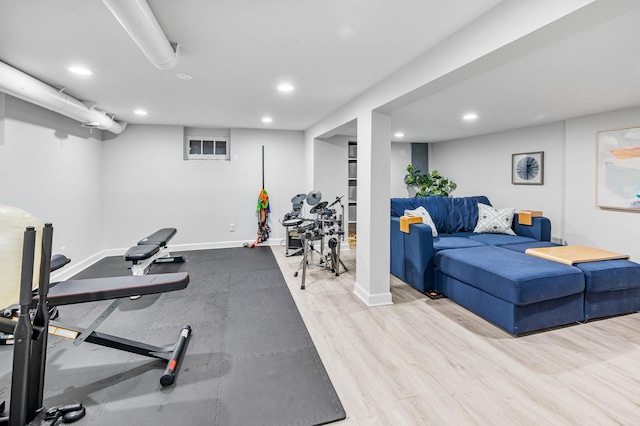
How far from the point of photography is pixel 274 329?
104 inches

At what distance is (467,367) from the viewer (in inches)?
82.0

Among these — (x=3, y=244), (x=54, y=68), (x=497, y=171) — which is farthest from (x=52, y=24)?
(x=497, y=171)

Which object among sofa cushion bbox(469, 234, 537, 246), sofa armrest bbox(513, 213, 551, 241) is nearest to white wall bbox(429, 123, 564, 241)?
sofa armrest bbox(513, 213, 551, 241)

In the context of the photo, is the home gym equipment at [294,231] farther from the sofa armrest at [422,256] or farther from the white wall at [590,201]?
the white wall at [590,201]

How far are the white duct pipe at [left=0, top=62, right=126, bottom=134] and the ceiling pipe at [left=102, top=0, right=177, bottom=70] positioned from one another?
1458 mm

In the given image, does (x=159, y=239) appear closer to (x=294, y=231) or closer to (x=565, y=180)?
(x=294, y=231)

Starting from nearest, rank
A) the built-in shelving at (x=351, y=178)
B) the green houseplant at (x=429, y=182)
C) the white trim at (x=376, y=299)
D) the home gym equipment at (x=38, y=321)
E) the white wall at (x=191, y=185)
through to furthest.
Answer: the home gym equipment at (x=38, y=321) → the white trim at (x=376, y=299) → the white wall at (x=191, y=185) → the built-in shelving at (x=351, y=178) → the green houseplant at (x=429, y=182)

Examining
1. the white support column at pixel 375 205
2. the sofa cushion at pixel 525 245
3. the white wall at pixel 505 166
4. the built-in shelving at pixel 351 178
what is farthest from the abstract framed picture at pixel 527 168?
the white support column at pixel 375 205

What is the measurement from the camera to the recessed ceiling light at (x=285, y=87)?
10.1ft

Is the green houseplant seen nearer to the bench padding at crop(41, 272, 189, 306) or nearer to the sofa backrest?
the sofa backrest

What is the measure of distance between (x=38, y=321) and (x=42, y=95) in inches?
96.0

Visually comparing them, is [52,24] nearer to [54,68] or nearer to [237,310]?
[54,68]

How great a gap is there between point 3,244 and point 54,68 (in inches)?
86.1

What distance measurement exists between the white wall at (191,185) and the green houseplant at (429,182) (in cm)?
242
